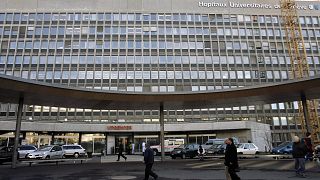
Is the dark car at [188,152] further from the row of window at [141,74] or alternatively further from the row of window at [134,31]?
the row of window at [134,31]

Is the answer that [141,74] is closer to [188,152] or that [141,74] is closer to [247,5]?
[188,152]

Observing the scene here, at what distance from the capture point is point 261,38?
5944 centimetres

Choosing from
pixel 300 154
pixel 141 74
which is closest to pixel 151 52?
pixel 141 74

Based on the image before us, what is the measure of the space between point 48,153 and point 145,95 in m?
13.8

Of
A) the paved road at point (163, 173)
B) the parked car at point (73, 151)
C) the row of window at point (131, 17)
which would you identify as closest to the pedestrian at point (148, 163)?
the paved road at point (163, 173)

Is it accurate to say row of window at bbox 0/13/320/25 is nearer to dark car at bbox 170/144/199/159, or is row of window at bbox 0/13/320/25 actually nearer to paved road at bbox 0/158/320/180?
dark car at bbox 170/144/199/159

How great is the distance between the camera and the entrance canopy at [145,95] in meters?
20.0

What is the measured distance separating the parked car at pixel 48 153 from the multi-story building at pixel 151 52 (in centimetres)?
1780

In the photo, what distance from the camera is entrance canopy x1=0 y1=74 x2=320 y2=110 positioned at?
19969 mm

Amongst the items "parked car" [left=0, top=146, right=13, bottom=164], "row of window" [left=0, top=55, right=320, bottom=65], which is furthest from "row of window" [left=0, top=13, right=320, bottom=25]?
"parked car" [left=0, top=146, right=13, bottom=164]

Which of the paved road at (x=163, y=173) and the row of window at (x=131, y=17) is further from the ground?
the row of window at (x=131, y=17)

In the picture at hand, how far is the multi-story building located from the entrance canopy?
2291 cm

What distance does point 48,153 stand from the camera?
99.5 ft

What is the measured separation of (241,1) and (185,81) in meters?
22.6
